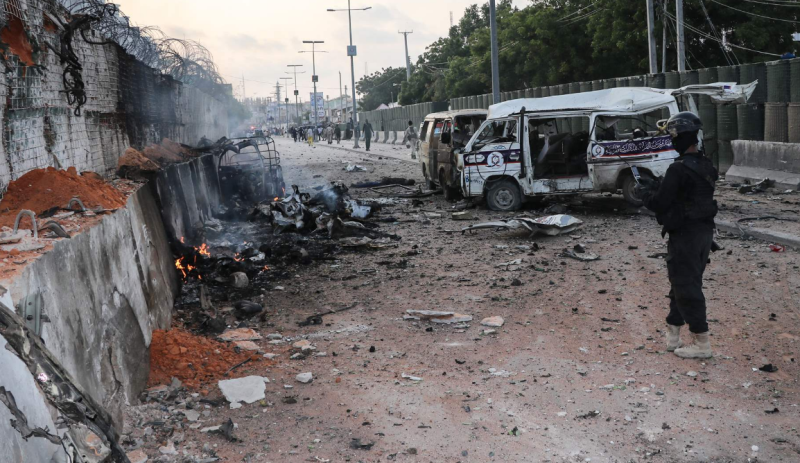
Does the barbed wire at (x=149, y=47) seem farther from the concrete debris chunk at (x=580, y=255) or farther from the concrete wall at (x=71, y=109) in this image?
the concrete debris chunk at (x=580, y=255)

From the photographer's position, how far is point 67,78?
23.1ft

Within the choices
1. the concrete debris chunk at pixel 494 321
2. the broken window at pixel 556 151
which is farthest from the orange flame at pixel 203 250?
the broken window at pixel 556 151

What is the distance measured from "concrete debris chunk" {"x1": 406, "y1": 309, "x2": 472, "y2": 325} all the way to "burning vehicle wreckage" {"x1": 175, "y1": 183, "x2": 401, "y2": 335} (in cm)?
101

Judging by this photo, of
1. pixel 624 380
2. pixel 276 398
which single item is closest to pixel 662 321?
pixel 624 380

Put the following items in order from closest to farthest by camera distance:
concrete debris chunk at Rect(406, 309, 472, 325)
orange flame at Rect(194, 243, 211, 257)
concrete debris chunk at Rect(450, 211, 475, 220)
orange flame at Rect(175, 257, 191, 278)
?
concrete debris chunk at Rect(406, 309, 472, 325)
orange flame at Rect(175, 257, 191, 278)
orange flame at Rect(194, 243, 211, 257)
concrete debris chunk at Rect(450, 211, 475, 220)

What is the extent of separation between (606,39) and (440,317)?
25086mm

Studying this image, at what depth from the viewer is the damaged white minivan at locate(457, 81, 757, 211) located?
1172 centimetres

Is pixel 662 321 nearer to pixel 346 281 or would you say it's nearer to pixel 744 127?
pixel 346 281

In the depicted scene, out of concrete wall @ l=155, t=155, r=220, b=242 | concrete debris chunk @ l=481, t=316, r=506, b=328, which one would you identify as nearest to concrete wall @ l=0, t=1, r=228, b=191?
concrete wall @ l=155, t=155, r=220, b=242

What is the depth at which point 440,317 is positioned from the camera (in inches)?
261

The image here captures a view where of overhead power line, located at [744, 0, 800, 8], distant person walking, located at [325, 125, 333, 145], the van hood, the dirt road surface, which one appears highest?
overhead power line, located at [744, 0, 800, 8]

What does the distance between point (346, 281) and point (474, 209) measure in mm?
5800

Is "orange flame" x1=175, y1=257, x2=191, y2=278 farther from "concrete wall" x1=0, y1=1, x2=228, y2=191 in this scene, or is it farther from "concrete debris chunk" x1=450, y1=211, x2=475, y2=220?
"concrete debris chunk" x1=450, y1=211, x2=475, y2=220

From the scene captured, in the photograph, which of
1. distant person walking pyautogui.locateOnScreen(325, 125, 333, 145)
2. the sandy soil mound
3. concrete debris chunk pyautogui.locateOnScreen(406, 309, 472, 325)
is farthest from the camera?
distant person walking pyautogui.locateOnScreen(325, 125, 333, 145)
